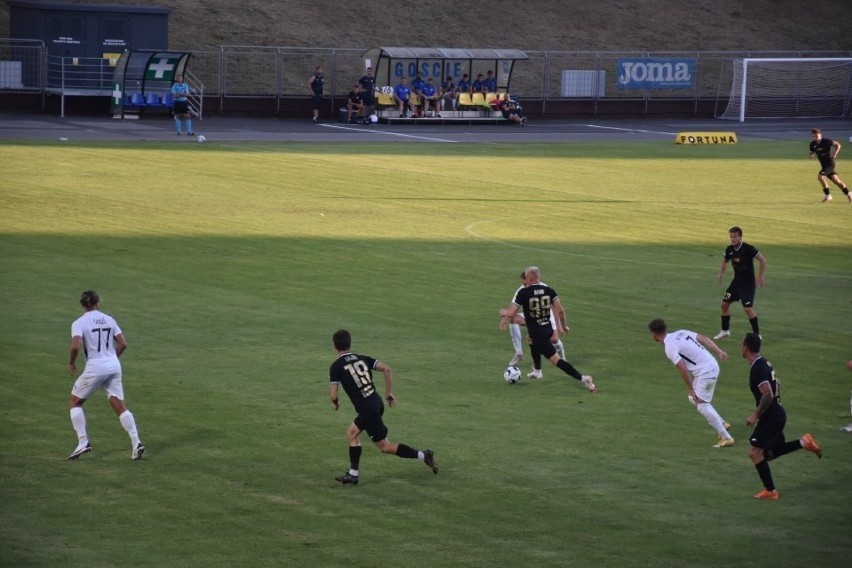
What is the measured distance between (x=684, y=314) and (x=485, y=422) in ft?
30.8

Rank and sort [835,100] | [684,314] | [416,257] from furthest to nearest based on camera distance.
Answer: [835,100] < [416,257] < [684,314]

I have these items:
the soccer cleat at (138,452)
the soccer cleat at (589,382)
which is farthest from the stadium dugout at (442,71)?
the soccer cleat at (138,452)

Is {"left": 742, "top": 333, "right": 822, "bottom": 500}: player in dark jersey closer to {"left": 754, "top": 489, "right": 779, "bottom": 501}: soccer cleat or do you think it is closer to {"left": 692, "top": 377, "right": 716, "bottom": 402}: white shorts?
{"left": 754, "top": 489, "right": 779, "bottom": 501}: soccer cleat

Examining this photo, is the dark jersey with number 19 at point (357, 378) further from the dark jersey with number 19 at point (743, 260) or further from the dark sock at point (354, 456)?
the dark jersey with number 19 at point (743, 260)

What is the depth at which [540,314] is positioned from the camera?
20.2 meters

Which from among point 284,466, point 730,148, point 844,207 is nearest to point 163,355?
point 284,466

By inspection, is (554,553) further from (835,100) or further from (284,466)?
(835,100)

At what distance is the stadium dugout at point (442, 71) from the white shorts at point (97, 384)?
52.3 meters

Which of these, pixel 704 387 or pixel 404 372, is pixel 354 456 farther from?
pixel 404 372

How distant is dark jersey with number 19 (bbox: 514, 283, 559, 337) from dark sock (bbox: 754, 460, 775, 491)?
5.53m

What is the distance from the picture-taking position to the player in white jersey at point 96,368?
16281 mm

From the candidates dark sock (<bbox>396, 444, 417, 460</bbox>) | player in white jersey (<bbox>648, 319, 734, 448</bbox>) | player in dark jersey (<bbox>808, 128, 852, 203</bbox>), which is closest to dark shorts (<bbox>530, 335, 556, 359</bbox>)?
player in white jersey (<bbox>648, 319, 734, 448</bbox>)

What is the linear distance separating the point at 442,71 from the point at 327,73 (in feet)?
22.7

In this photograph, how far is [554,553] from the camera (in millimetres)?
13539
